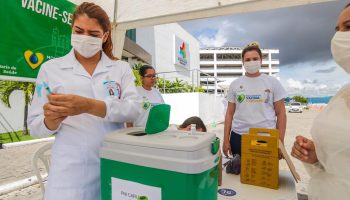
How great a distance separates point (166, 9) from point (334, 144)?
2.12 m

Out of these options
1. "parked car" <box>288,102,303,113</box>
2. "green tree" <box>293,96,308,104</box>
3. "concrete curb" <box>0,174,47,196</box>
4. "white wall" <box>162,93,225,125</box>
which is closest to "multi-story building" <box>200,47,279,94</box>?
"green tree" <box>293,96,308,104</box>

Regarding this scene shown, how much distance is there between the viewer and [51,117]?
2.81ft

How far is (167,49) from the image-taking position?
2019 centimetres

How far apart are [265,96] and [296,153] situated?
108cm

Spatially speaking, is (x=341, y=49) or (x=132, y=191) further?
(x=341, y=49)

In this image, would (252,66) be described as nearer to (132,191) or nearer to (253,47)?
(253,47)

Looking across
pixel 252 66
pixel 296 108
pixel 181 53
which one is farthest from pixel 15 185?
pixel 296 108

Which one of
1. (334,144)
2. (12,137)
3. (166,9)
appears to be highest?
(166,9)

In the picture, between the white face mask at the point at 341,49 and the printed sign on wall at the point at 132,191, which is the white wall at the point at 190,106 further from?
the printed sign on wall at the point at 132,191

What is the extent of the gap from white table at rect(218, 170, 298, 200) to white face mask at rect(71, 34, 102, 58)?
0.99m

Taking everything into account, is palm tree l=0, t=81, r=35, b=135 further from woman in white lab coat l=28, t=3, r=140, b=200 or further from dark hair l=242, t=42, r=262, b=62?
woman in white lab coat l=28, t=3, r=140, b=200

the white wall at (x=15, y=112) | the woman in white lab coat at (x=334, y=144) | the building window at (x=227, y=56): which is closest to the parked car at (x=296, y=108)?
the white wall at (x=15, y=112)

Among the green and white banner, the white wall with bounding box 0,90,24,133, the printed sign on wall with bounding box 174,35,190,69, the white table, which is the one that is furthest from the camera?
the printed sign on wall with bounding box 174,35,190,69

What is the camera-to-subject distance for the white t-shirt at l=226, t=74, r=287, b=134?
→ 7.07 feet
